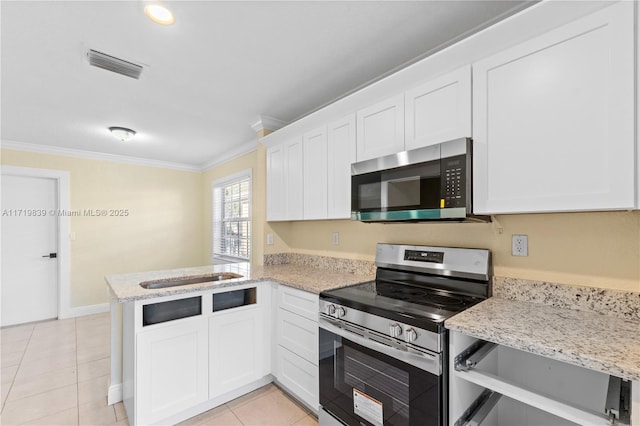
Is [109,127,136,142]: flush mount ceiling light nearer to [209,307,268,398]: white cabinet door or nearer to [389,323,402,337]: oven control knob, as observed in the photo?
[209,307,268,398]: white cabinet door

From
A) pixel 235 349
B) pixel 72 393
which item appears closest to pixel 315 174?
pixel 235 349

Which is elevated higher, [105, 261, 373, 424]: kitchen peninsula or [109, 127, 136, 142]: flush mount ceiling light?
[109, 127, 136, 142]: flush mount ceiling light

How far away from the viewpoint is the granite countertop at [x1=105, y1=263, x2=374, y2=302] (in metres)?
1.93

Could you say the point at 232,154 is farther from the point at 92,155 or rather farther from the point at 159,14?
the point at 159,14

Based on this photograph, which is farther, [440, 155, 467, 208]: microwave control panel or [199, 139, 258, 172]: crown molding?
[199, 139, 258, 172]: crown molding

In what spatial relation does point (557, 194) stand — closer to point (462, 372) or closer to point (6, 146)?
point (462, 372)

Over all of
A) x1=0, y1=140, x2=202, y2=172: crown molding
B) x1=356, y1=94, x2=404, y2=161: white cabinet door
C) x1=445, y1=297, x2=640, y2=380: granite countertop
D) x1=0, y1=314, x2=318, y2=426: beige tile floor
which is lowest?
x1=0, y1=314, x2=318, y2=426: beige tile floor

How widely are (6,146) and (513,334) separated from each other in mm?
5714

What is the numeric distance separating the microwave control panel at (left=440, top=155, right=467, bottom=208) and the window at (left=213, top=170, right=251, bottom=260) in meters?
3.04

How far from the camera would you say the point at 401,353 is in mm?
1440

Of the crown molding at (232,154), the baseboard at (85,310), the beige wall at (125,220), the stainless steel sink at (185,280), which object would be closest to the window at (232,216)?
the crown molding at (232,154)

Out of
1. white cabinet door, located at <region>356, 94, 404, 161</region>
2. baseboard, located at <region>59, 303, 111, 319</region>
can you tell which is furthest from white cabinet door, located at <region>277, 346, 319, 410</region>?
baseboard, located at <region>59, 303, 111, 319</region>

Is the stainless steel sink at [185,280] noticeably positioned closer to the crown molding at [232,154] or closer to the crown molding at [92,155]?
the crown molding at [232,154]

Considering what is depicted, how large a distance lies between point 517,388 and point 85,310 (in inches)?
211
